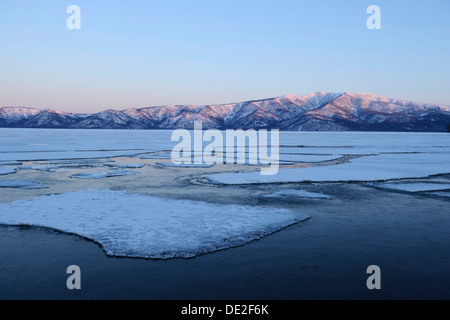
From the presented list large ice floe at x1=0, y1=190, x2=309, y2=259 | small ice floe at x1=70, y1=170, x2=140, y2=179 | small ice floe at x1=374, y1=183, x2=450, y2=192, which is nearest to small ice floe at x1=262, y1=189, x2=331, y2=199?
large ice floe at x1=0, y1=190, x2=309, y2=259

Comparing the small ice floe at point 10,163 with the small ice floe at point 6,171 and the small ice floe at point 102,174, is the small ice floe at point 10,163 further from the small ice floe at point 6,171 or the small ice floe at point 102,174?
the small ice floe at point 102,174

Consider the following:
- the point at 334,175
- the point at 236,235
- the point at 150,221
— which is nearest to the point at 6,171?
the point at 150,221

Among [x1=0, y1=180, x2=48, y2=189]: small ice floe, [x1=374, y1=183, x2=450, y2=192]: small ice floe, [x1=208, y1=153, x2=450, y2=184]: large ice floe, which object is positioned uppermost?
[x1=0, y1=180, x2=48, y2=189]: small ice floe

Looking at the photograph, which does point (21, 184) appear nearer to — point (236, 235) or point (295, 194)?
point (236, 235)

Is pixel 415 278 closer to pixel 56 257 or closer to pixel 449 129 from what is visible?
pixel 56 257

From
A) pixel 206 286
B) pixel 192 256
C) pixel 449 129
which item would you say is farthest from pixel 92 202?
pixel 449 129

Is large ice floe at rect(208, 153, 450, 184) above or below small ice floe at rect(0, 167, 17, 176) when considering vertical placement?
below

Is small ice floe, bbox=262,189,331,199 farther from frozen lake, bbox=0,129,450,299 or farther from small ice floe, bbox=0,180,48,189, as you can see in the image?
small ice floe, bbox=0,180,48,189
